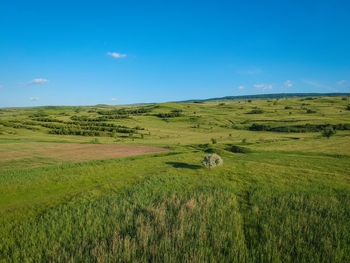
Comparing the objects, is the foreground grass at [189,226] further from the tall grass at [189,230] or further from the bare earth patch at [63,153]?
the bare earth patch at [63,153]

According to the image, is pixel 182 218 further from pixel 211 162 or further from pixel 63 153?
pixel 63 153

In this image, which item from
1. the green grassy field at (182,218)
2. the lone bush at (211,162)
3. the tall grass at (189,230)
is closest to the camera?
the tall grass at (189,230)

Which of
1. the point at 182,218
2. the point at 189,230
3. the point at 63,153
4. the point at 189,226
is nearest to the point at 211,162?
the point at 182,218

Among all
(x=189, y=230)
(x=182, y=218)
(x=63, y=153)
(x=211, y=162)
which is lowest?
(x=63, y=153)

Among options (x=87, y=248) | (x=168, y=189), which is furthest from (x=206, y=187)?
(x=87, y=248)

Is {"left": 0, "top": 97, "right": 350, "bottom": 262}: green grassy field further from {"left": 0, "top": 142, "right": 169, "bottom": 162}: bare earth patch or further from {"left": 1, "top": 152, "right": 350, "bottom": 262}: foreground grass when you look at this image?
{"left": 0, "top": 142, "right": 169, "bottom": 162}: bare earth patch

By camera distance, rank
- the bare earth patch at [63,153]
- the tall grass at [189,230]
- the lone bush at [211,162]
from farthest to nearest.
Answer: the bare earth patch at [63,153] < the lone bush at [211,162] < the tall grass at [189,230]

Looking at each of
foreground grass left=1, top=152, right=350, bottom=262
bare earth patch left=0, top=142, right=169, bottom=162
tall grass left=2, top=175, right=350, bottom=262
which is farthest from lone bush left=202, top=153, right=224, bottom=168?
bare earth patch left=0, top=142, right=169, bottom=162

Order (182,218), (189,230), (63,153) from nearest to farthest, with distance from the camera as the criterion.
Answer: (189,230) → (182,218) → (63,153)

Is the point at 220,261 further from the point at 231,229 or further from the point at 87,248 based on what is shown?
the point at 87,248

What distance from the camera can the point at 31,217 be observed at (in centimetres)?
1198

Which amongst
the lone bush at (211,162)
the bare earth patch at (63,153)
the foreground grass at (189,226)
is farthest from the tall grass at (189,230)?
the bare earth patch at (63,153)

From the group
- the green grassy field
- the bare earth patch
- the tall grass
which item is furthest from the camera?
the bare earth patch

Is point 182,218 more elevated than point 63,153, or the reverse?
point 182,218
